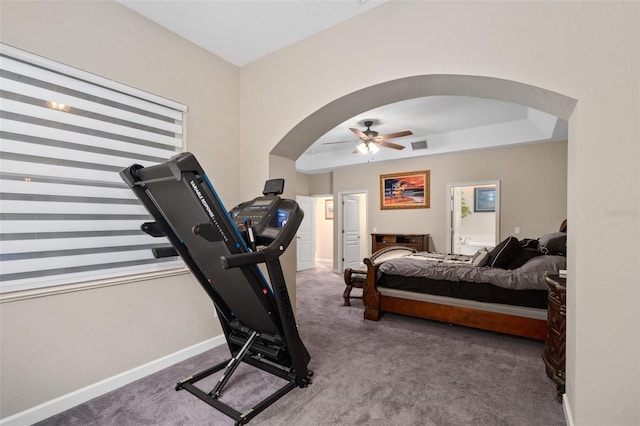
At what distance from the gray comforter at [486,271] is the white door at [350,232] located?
3.60 meters

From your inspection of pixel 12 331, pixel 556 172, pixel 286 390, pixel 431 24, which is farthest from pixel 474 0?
pixel 556 172

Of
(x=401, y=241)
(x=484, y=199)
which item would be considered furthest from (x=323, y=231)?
(x=484, y=199)

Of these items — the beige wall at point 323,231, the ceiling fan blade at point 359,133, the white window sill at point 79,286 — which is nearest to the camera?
the white window sill at point 79,286

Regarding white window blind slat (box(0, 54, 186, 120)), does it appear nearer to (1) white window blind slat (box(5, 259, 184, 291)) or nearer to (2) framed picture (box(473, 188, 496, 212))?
(1) white window blind slat (box(5, 259, 184, 291))

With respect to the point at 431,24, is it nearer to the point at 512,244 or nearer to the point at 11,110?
the point at 512,244

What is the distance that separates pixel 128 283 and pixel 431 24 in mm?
3053

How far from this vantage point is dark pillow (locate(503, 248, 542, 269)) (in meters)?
3.34

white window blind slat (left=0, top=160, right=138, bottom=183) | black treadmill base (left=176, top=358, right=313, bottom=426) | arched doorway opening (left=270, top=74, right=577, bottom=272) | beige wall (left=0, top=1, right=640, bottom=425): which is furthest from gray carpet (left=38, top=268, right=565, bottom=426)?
arched doorway opening (left=270, top=74, right=577, bottom=272)

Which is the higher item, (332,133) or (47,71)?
(332,133)

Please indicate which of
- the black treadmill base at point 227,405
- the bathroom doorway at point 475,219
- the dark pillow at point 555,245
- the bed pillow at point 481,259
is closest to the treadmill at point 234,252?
the black treadmill base at point 227,405

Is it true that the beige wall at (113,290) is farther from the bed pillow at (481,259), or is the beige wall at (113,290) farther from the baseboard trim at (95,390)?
the bed pillow at (481,259)

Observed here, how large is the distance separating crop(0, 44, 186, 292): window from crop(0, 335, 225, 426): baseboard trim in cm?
77

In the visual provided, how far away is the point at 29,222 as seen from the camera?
1.89 meters

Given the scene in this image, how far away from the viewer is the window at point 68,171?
183 centimetres
